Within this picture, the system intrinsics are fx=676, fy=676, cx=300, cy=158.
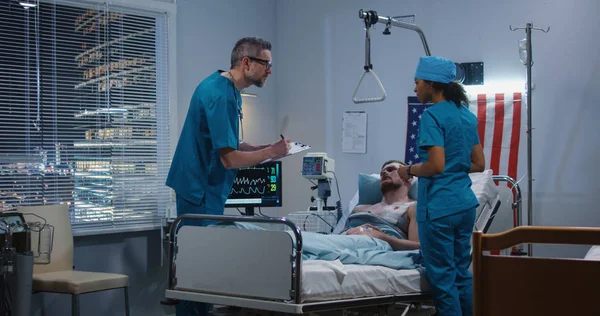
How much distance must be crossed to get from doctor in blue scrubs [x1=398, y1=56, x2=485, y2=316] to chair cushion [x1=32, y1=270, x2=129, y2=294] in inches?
84.7

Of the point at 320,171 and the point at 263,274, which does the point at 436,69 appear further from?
the point at 320,171

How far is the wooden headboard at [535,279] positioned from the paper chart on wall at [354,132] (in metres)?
3.73

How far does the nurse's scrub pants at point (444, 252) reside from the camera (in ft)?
10.6

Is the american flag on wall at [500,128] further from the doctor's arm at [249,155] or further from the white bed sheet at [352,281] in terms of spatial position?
the doctor's arm at [249,155]

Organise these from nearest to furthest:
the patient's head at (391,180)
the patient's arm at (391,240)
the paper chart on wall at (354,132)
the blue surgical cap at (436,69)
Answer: the blue surgical cap at (436,69) → the patient's arm at (391,240) → the patient's head at (391,180) → the paper chart on wall at (354,132)

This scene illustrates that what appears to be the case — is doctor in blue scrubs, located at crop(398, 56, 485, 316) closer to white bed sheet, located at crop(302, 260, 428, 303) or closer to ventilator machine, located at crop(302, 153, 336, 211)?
white bed sheet, located at crop(302, 260, 428, 303)

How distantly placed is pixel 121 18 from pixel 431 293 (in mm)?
3283

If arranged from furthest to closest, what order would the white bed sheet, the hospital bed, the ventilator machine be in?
the ventilator machine → the white bed sheet → the hospital bed

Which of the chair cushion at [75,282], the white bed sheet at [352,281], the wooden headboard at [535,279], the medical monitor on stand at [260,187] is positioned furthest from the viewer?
the medical monitor on stand at [260,187]

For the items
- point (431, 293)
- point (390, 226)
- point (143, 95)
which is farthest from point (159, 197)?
point (431, 293)

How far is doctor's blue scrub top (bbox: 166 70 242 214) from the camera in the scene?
2.93 m

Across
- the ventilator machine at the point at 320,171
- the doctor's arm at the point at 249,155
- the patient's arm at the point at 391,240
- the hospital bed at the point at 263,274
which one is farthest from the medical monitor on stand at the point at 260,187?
the doctor's arm at the point at 249,155

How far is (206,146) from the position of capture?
9.82ft

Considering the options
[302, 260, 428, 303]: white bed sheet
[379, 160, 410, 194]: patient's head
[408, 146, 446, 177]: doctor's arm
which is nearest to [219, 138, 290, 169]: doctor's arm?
[302, 260, 428, 303]: white bed sheet
